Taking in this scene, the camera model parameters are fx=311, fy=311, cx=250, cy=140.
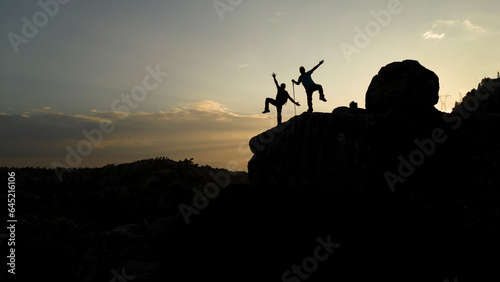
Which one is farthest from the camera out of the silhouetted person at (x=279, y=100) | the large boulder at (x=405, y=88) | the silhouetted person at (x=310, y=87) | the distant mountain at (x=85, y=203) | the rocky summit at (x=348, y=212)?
the silhouetted person at (x=279, y=100)

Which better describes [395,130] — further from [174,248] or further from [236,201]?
[174,248]

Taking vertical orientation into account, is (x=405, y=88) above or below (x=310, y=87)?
below

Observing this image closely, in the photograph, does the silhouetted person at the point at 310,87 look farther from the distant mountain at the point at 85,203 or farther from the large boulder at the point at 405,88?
the distant mountain at the point at 85,203

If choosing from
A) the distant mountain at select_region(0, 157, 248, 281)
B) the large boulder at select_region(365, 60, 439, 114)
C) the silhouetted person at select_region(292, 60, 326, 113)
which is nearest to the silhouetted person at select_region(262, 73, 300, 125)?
the silhouetted person at select_region(292, 60, 326, 113)

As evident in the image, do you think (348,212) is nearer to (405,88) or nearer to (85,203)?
(405,88)

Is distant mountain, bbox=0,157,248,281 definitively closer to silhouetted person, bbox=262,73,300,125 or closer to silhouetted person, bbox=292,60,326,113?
silhouetted person, bbox=262,73,300,125

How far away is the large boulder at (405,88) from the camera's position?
428 inches

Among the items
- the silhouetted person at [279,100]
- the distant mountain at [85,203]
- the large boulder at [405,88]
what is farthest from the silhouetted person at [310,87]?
the distant mountain at [85,203]

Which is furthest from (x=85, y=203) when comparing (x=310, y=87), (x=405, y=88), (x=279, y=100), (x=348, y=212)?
(x=405, y=88)

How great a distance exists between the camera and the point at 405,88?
429 inches

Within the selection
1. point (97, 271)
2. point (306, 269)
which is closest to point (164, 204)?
point (97, 271)

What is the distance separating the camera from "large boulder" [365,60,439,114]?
10.9 meters

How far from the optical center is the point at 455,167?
8.79 m

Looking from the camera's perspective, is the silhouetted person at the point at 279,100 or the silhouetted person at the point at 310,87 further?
the silhouetted person at the point at 279,100
